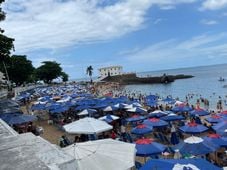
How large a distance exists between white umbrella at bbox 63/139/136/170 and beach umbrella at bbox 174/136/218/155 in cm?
295

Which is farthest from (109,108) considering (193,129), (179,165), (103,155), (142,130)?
(179,165)

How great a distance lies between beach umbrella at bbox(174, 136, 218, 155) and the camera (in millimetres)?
11172

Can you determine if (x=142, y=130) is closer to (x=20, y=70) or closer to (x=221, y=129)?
(x=221, y=129)

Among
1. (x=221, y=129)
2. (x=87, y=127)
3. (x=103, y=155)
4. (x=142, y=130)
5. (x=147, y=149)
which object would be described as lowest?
(x=142, y=130)

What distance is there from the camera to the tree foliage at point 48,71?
119 meters

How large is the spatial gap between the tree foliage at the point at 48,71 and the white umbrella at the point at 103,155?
369ft

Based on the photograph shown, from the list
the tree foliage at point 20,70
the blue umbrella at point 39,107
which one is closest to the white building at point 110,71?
the tree foliage at point 20,70

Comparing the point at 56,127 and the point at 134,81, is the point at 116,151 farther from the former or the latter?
the point at 134,81

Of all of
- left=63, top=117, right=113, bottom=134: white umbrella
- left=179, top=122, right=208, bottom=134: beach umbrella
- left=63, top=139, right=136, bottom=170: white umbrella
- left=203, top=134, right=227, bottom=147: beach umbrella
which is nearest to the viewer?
left=63, top=139, right=136, bottom=170: white umbrella

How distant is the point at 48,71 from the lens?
120 meters

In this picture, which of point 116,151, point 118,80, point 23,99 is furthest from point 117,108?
point 118,80

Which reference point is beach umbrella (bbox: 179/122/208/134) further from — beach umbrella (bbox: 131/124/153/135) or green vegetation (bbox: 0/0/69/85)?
green vegetation (bbox: 0/0/69/85)

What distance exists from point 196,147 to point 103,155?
14.0 ft

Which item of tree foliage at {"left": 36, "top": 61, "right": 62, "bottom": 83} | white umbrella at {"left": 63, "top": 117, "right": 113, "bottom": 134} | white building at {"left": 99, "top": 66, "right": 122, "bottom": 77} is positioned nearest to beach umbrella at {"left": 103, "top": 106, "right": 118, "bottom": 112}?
white umbrella at {"left": 63, "top": 117, "right": 113, "bottom": 134}
